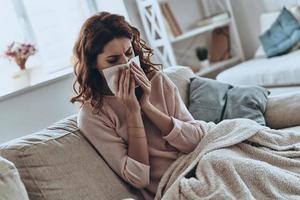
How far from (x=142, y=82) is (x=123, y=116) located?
0.15 m

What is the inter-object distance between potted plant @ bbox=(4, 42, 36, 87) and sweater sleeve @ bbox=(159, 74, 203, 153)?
1249 millimetres

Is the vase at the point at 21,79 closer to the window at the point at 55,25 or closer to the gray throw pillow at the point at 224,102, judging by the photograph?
the window at the point at 55,25

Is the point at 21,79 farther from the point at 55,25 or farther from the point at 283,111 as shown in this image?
the point at 283,111

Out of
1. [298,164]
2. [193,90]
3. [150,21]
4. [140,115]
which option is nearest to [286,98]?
[193,90]

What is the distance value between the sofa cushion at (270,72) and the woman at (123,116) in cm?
151

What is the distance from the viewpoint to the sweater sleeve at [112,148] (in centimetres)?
155

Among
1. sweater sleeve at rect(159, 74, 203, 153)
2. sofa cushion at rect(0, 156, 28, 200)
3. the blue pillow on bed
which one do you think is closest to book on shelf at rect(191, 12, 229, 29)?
the blue pillow on bed

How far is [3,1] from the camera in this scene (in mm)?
2824

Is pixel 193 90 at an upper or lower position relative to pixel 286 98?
upper

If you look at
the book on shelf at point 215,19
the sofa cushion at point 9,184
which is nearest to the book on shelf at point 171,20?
the book on shelf at point 215,19

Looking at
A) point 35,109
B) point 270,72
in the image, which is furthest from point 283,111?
point 35,109

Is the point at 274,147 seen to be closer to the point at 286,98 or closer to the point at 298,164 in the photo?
the point at 298,164

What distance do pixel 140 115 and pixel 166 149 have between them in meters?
0.17

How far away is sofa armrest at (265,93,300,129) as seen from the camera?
6.42 ft
